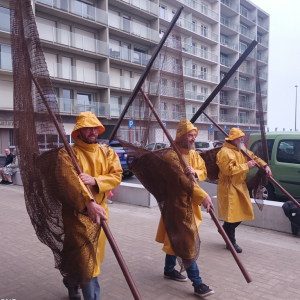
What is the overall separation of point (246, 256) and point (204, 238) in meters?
0.94

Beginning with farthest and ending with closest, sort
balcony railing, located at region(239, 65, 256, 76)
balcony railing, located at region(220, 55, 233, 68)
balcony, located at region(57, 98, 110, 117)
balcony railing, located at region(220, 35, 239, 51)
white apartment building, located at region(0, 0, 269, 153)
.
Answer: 1. balcony railing, located at region(220, 35, 239, 51)
2. balcony railing, located at region(220, 55, 233, 68)
3. balcony, located at region(57, 98, 110, 117)
4. white apartment building, located at region(0, 0, 269, 153)
5. balcony railing, located at region(239, 65, 256, 76)

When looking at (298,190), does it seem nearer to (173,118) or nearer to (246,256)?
(246,256)

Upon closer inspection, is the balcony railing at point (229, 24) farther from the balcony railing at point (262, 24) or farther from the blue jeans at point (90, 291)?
the blue jeans at point (90, 291)

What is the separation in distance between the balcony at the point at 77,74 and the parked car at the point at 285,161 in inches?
744

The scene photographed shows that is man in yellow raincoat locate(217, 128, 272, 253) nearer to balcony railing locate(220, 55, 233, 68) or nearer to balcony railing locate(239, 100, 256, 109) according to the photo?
balcony railing locate(239, 100, 256, 109)

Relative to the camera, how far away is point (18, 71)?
3.01 m

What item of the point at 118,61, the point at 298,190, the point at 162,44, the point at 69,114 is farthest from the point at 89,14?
the point at 162,44

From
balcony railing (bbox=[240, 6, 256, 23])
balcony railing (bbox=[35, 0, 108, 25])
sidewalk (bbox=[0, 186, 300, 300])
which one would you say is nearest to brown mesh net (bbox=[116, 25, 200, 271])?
sidewalk (bbox=[0, 186, 300, 300])

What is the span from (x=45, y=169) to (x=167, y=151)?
120 centimetres

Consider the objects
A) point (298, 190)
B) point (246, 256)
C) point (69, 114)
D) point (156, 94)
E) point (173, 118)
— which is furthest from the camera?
point (69, 114)

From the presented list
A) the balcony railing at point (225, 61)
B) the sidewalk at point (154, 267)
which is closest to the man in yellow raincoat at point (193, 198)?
the sidewalk at point (154, 267)

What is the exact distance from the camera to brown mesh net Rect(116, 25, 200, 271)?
3.28m

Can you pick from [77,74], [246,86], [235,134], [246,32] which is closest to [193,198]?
[235,134]

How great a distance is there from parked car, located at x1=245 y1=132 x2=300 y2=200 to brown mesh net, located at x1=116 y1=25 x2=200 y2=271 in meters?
4.22
